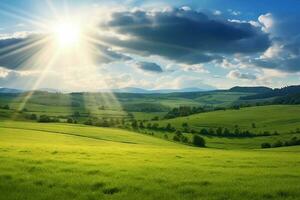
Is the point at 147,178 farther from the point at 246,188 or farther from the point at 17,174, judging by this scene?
the point at 17,174

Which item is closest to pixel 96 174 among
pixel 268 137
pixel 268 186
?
pixel 268 186

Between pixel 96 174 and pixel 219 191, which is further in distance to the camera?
pixel 96 174

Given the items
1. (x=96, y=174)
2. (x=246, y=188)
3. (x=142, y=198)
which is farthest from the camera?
(x=96, y=174)

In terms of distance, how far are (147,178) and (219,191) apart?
14.2 feet

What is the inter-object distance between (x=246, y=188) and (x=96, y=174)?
8342mm

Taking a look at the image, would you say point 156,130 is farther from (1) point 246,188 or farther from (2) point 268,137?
(1) point 246,188

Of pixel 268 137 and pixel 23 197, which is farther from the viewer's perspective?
pixel 268 137

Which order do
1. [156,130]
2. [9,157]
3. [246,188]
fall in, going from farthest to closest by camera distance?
[156,130] → [9,157] → [246,188]

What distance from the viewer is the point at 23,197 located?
54.5 ft

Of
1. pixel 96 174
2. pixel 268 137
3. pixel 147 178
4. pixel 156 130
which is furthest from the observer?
pixel 156 130

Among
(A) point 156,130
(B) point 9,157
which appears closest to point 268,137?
(A) point 156,130

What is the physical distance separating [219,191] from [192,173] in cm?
486

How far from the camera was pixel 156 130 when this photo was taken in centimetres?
19375

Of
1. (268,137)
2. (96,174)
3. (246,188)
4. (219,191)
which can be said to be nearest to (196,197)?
(219,191)
